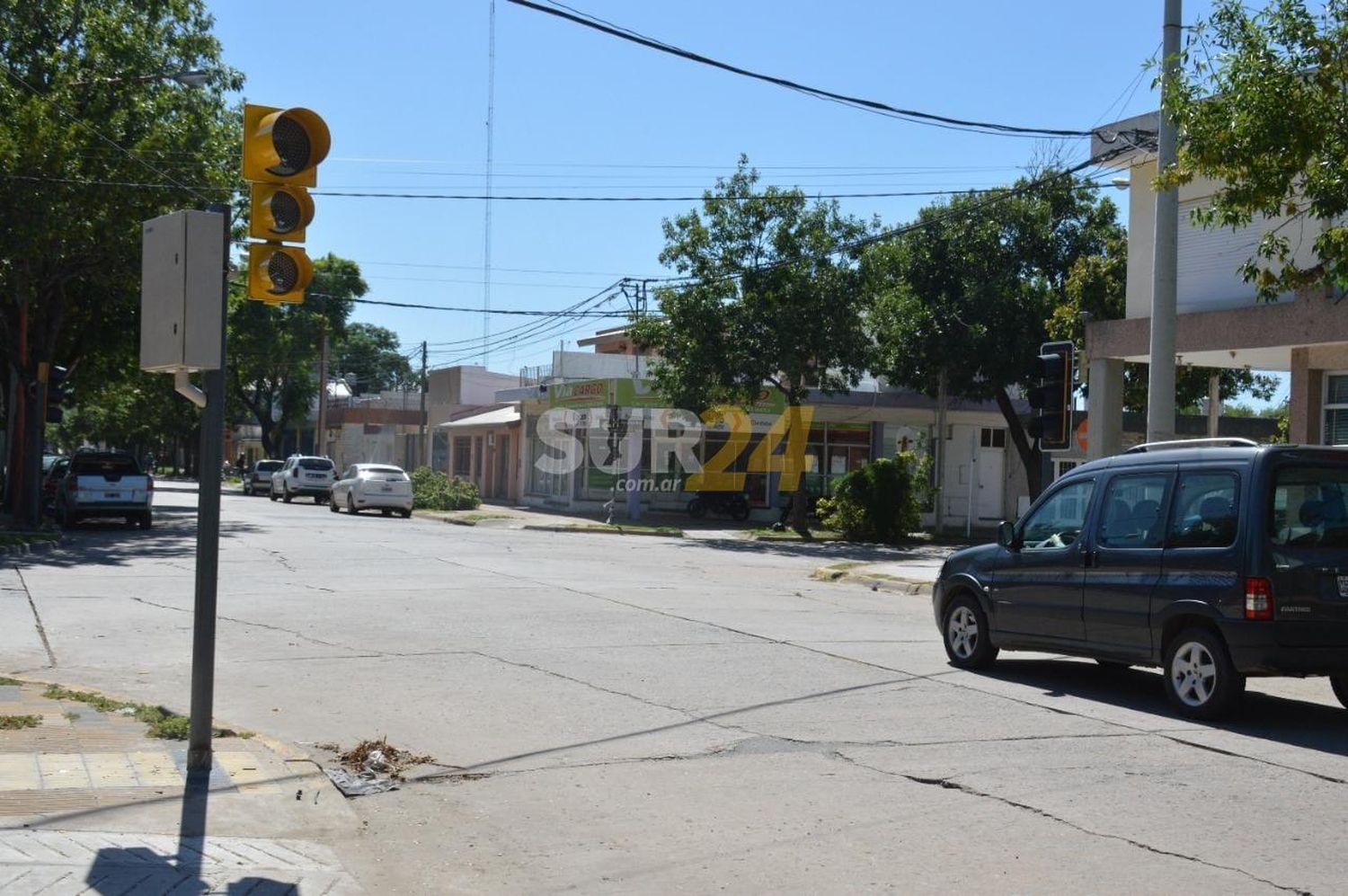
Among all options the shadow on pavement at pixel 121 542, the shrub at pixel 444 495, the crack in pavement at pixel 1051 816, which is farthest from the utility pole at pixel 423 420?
the crack in pavement at pixel 1051 816

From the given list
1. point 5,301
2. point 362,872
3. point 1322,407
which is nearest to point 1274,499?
point 362,872

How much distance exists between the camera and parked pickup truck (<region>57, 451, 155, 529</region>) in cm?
2961

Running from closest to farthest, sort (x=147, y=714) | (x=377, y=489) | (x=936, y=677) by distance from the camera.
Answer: (x=147, y=714)
(x=936, y=677)
(x=377, y=489)

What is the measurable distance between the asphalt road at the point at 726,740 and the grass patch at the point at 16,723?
127 cm

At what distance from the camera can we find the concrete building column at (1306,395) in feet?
62.3

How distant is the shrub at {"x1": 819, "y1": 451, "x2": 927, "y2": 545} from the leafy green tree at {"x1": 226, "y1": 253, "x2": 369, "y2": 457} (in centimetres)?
2638

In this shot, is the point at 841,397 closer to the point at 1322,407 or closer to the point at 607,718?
the point at 1322,407

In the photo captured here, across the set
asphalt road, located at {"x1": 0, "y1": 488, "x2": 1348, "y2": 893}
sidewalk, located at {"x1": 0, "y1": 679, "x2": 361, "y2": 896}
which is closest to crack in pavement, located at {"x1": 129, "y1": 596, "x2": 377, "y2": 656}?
asphalt road, located at {"x1": 0, "y1": 488, "x2": 1348, "y2": 893}

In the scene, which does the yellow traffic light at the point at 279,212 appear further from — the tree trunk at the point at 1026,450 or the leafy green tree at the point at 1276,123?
the tree trunk at the point at 1026,450

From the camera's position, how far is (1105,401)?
21719 mm

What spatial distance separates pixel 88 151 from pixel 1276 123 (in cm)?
2298

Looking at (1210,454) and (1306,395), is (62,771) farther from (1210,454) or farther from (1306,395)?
(1306,395)

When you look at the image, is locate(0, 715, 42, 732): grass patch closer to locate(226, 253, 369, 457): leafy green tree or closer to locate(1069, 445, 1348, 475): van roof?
locate(1069, 445, 1348, 475): van roof

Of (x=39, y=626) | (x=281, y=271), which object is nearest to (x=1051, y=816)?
(x=281, y=271)
